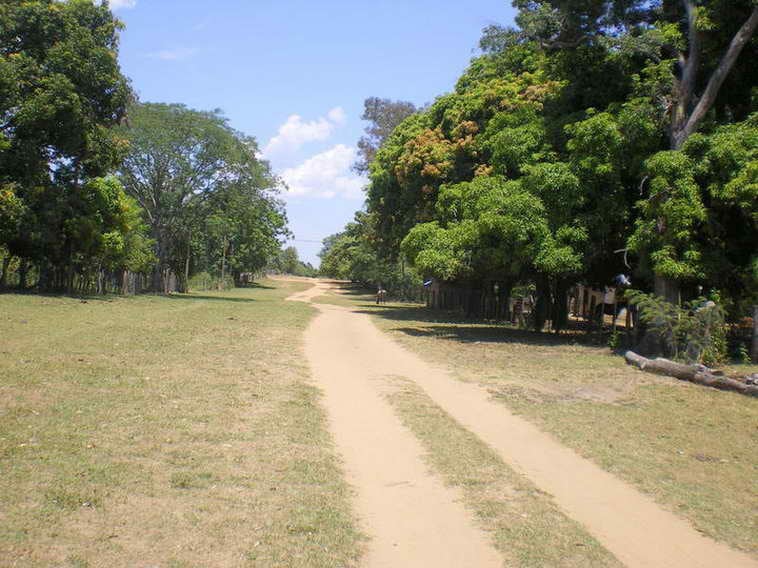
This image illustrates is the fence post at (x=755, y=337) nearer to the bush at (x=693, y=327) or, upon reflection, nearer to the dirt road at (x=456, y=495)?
the bush at (x=693, y=327)

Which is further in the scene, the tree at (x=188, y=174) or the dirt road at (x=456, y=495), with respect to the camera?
the tree at (x=188, y=174)

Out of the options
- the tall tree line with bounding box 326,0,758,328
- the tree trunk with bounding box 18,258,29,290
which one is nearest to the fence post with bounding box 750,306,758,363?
the tall tree line with bounding box 326,0,758,328

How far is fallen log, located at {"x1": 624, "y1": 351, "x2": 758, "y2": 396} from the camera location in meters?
12.3

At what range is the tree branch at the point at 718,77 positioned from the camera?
16.0 metres

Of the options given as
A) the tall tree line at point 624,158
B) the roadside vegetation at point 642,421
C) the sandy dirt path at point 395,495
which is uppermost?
the tall tree line at point 624,158

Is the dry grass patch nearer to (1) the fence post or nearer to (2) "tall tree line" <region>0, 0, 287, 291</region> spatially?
(1) the fence post

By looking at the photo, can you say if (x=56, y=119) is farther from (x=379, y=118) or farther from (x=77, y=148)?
(x=379, y=118)

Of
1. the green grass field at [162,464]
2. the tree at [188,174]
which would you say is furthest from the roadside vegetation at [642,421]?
the tree at [188,174]

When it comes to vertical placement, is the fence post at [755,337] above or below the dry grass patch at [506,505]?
above

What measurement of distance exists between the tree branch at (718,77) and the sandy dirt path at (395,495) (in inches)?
446

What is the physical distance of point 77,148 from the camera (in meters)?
27.3

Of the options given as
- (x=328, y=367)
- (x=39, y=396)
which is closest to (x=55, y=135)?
(x=328, y=367)

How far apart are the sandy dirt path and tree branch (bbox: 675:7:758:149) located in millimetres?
11336

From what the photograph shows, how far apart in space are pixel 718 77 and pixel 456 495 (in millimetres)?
14957
